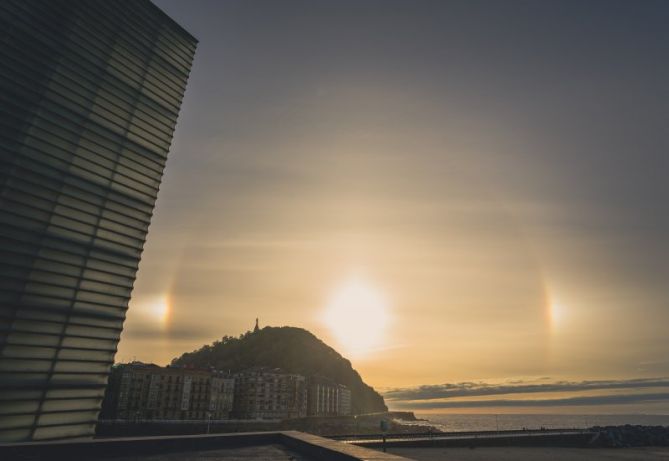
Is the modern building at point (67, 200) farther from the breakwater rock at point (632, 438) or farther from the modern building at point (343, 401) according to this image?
the modern building at point (343, 401)

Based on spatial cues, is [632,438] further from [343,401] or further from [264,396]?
[343,401]

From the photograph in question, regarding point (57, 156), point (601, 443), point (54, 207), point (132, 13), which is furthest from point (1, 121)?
point (601, 443)

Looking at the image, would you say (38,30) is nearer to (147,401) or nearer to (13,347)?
(13,347)

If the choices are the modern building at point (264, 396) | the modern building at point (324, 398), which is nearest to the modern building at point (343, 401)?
the modern building at point (324, 398)

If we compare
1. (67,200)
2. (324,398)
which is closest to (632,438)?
(67,200)

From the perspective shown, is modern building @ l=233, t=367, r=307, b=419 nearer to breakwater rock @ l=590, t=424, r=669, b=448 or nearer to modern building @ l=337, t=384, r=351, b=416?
modern building @ l=337, t=384, r=351, b=416

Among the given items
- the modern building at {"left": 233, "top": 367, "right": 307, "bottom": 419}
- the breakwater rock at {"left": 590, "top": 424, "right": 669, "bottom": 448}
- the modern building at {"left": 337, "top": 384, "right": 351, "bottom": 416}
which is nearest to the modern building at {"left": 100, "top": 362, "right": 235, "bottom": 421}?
the modern building at {"left": 233, "top": 367, "right": 307, "bottom": 419}

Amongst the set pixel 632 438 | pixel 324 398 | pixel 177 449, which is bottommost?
pixel 632 438

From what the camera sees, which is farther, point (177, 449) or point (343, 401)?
point (343, 401)
